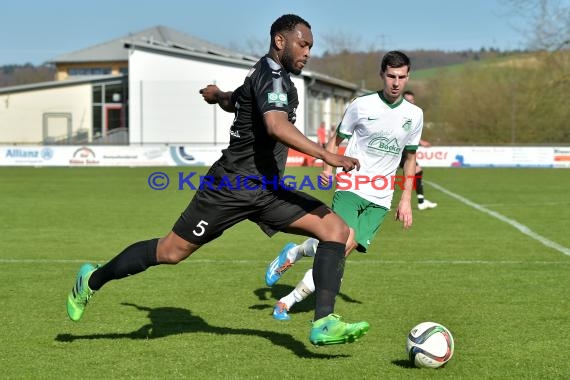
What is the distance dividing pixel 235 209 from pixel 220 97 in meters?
0.91

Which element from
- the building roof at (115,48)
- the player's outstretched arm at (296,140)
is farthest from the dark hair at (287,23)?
the building roof at (115,48)

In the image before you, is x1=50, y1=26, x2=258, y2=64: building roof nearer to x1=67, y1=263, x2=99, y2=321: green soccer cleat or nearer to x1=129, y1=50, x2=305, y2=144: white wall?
x1=129, y1=50, x2=305, y2=144: white wall

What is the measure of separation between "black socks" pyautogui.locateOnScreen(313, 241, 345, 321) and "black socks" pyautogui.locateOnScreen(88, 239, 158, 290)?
3.61 ft

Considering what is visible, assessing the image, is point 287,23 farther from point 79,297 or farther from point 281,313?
point 281,313

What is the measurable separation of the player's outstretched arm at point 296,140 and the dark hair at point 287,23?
0.54m

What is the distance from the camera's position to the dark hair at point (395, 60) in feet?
22.3

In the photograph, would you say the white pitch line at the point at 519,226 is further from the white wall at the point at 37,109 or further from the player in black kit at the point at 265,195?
the white wall at the point at 37,109

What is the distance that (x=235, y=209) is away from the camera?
549 cm

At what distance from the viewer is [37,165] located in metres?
34.6

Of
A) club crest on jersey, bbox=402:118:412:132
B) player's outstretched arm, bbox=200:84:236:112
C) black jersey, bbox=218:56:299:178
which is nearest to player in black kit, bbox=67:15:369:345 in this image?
black jersey, bbox=218:56:299:178

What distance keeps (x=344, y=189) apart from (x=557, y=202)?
1218cm

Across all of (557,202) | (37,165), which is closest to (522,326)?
(557,202)

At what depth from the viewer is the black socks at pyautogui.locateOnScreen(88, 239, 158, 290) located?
5730mm

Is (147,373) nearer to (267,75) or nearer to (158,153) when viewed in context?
(267,75)
